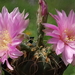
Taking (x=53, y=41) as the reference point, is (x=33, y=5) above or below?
above

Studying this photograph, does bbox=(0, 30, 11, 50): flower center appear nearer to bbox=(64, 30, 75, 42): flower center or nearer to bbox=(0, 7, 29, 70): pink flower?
bbox=(0, 7, 29, 70): pink flower

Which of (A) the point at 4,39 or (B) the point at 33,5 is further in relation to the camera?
(B) the point at 33,5

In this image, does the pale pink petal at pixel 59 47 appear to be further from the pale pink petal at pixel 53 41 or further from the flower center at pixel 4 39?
the flower center at pixel 4 39

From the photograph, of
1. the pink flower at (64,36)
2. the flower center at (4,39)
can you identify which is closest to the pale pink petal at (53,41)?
the pink flower at (64,36)

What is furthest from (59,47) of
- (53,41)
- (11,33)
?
(11,33)

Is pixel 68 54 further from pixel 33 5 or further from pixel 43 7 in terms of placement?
pixel 33 5

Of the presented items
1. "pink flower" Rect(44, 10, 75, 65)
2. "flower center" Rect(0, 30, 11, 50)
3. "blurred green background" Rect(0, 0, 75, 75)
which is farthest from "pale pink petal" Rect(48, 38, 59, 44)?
"blurred green background" Rect(0, 0, 75, 75)

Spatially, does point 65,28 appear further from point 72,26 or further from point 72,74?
point 72,74
